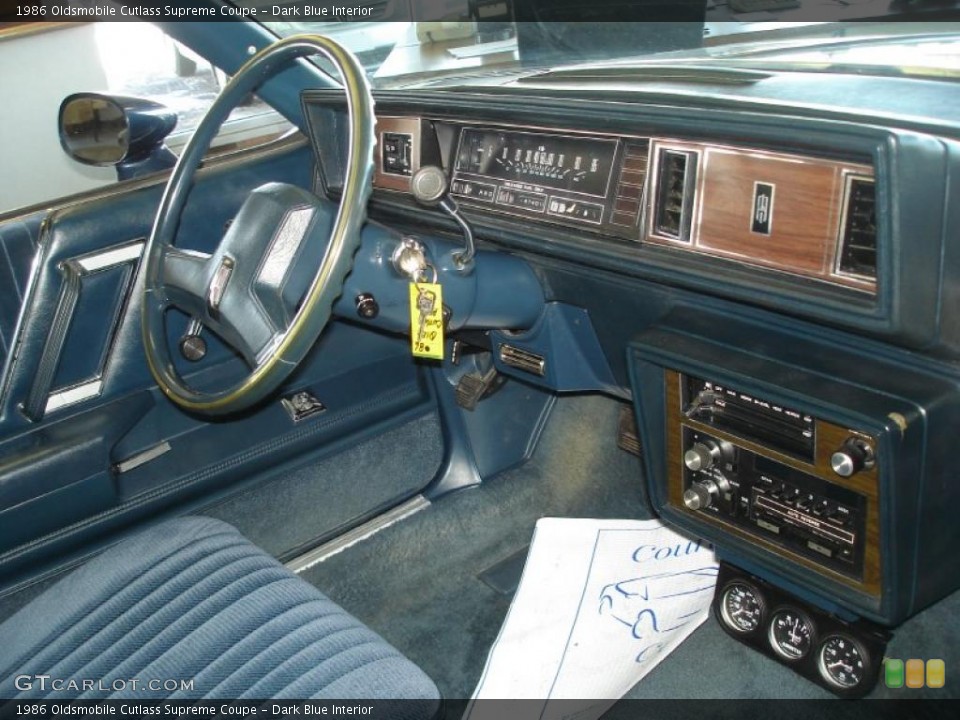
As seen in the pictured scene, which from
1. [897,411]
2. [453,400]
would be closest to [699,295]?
[897,411]

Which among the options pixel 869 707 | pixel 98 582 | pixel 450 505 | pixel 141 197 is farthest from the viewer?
pixel 450 505

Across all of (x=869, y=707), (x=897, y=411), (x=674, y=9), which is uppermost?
(x=674, y=9)

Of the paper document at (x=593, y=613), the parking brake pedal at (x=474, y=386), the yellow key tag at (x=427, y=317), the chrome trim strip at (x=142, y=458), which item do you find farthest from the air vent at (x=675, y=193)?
the chrome trim strip at (x=142, y=458)

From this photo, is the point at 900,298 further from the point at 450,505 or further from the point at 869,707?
the point at 450,505

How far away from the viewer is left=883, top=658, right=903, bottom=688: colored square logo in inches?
70.2

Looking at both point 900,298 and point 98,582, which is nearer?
point 900,298

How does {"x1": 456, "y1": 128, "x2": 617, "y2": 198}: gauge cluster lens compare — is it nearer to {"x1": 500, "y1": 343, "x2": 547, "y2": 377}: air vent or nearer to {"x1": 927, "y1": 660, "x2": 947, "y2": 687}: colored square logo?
{"x1": 500, "y1": 343, "x2": 547, "y2": 377}: air vent

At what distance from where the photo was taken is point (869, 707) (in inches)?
69.7

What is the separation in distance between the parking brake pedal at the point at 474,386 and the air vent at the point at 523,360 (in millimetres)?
274

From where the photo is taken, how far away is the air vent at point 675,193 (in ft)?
4.69

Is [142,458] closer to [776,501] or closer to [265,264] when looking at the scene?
[265,264]

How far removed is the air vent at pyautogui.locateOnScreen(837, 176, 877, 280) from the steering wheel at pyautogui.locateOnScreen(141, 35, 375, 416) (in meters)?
0.63

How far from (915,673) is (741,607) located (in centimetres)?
32

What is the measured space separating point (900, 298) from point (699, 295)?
42cm
